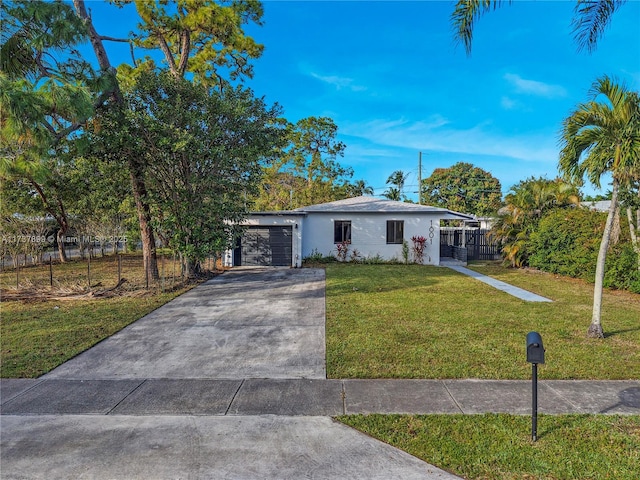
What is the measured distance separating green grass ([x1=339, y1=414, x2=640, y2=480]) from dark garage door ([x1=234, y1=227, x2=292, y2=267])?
13002 millimetres

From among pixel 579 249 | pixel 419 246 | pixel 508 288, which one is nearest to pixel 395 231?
pixel 419 246

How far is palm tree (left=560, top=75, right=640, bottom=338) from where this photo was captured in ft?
17.6

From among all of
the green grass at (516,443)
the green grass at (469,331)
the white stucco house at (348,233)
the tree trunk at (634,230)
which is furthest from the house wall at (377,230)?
Result: the green grass at (516,443)

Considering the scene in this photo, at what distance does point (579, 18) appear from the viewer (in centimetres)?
466

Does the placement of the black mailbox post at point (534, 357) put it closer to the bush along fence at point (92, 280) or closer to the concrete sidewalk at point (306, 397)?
the concrete sidewalk at point (306, 397)

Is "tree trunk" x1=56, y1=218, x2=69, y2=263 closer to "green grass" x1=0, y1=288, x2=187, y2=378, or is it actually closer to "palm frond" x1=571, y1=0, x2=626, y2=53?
"green grass" x1=0, y1=288, x2=187, y2=378

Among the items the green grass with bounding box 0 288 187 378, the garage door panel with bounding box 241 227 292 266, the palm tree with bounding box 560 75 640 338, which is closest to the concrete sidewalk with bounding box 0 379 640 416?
the green grass with bounding box 0 288 187 378

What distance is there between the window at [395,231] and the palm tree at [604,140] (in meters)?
10.7

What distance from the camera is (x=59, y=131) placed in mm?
7852

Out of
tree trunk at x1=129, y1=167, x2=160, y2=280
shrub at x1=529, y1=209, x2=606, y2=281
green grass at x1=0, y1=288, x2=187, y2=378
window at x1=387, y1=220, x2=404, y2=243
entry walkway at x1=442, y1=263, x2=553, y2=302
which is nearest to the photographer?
green grass at x1=0, y1=288, x2=187, y2=378

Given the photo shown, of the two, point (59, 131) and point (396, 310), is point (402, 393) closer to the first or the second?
point (396, 310)

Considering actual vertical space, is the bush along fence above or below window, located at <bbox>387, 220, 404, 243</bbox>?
below

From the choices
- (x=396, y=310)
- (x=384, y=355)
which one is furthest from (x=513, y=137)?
(x=384, y=355)

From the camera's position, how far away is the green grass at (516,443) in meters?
2.66
